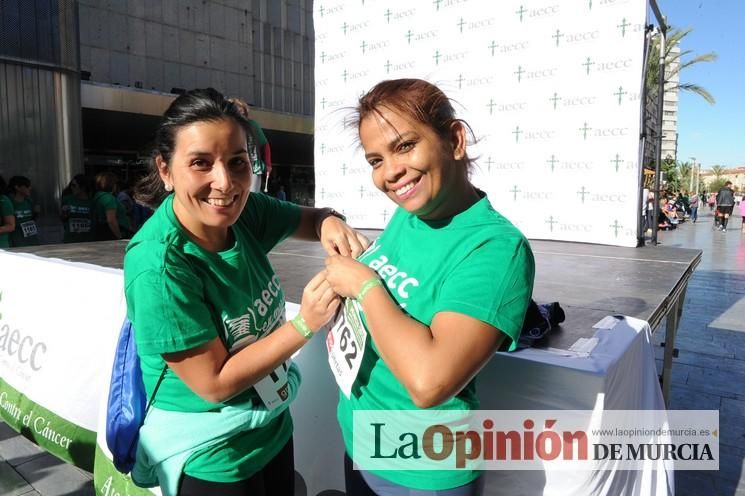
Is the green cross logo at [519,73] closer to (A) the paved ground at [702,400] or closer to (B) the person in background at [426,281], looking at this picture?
(A) the paved ground at [702,400]

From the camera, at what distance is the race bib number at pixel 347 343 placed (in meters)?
1.12

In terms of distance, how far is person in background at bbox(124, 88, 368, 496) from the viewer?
1.07 m

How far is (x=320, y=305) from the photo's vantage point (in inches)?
43.0

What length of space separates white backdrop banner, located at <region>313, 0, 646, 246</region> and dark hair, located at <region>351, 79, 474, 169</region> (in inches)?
119

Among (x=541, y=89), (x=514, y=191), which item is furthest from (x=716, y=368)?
(x=541, y=89)

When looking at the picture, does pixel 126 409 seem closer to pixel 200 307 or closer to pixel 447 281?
pixel 200 307

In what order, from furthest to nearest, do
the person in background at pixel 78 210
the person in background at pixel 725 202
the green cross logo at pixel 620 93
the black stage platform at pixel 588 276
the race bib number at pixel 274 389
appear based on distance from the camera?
the person in background at pixel 725 202, the person in background at pixel 78 210, the green cross logo at pixel 620 93, the black stage platform at pixel 588 276, the race bib number at pixel 274 389

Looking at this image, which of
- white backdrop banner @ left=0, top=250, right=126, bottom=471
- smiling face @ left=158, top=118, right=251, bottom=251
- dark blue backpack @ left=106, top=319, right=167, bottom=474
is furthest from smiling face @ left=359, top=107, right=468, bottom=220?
white backdrop banner @ left=0, top=250, right=126, bottom=471

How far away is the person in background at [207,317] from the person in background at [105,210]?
448 cm

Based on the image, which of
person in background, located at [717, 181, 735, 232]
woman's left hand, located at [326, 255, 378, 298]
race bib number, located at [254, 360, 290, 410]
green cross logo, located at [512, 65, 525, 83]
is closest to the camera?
woman's left hand, located at [326, 255, 378, 298]

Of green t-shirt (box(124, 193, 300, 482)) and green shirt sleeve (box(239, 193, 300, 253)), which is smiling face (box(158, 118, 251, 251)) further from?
green shirt sleeve (box(239, 193, 300, 253))

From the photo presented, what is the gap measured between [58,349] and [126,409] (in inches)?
67.2

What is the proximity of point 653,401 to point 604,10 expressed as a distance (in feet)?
13.4

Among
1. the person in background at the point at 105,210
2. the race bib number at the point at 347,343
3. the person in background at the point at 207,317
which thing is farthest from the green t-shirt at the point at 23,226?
the race bib number at the point at 347,343
